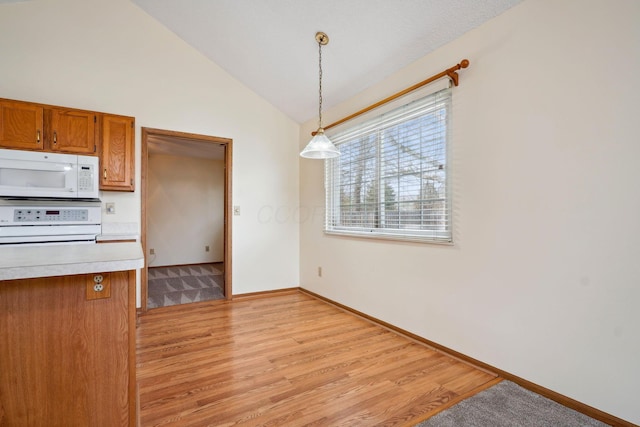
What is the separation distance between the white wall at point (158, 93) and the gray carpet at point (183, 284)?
2.03 ft

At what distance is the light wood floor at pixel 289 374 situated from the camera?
1688 mm

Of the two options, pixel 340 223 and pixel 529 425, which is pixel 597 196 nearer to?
pixel 529 425

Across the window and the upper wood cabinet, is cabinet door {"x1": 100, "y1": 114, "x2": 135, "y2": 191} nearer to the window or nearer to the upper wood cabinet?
the upper wood cabinet

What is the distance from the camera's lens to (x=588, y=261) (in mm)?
1697

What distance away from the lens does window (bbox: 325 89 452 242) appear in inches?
98.6

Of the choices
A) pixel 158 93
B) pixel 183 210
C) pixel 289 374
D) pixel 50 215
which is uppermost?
pixel 158 93

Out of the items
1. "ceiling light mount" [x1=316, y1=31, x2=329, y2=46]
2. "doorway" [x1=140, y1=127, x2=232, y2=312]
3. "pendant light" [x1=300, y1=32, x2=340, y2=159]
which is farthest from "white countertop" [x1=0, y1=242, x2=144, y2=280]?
"doorway" [x1=140, y1=127, x2=232, y2=312]

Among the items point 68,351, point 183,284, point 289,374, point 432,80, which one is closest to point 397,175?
point 432,80

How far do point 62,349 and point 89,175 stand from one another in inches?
90.6

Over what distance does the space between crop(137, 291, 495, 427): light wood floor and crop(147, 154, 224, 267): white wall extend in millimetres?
3561

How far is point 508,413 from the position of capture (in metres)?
1.69

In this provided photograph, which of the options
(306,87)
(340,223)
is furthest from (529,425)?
(306,87)

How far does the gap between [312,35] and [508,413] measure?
10.6 ft

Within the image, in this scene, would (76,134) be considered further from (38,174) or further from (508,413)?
(508,413)
